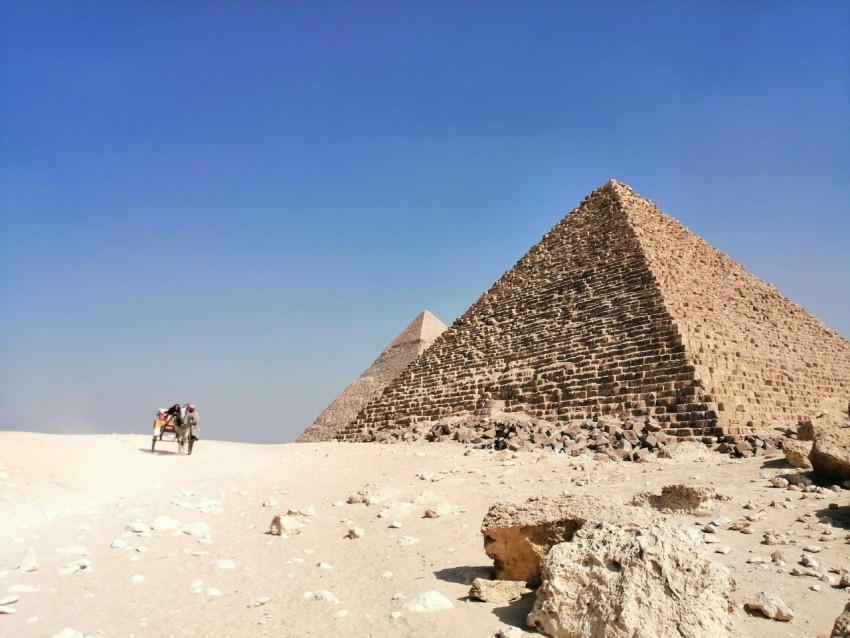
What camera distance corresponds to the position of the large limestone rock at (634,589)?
96.9 inches

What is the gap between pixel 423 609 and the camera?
3.20 meters

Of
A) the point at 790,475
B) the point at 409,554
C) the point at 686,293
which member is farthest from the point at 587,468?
the point at 686,293

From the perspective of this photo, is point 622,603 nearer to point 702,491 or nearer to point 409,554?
point 409,554

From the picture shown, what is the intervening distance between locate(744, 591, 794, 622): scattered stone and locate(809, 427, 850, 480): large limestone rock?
3.64 metres

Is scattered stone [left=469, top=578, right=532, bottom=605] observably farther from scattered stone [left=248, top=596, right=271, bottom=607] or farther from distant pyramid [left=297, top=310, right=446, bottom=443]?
distant pyramid [left=297, top=310, right=446, bottom=443]

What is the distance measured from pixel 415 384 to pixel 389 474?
512 inches

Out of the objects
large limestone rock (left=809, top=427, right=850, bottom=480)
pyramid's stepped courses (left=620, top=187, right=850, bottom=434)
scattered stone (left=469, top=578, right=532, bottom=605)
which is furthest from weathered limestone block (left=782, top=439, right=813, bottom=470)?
scattered stone (left=469, top=578, right=532, bottom=605)

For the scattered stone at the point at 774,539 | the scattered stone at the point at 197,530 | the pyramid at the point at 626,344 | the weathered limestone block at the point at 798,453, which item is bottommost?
the scattered stone at the point at 197,530

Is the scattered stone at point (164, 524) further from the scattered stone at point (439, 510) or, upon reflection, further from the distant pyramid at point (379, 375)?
the distant pyramid at point (379, 375)

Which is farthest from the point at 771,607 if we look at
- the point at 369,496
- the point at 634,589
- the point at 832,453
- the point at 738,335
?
the point at 738,335

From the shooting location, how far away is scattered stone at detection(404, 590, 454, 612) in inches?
126

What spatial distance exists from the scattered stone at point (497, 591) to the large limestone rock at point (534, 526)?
10 centimetres

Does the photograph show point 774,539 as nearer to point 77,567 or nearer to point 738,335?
point 77,567

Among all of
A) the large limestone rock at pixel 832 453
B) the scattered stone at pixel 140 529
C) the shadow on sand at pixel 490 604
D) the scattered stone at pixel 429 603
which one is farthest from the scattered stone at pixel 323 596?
the large limestone rock at pixel 832 453
